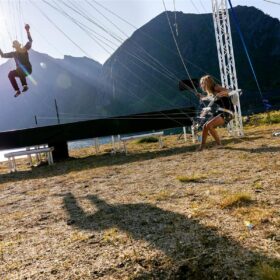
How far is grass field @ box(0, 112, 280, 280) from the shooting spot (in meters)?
3.00

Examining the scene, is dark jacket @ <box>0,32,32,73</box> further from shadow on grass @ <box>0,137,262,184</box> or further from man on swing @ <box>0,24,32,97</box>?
shadow on grass @ <box>0,137,262,184</box>

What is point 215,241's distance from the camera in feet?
10.9

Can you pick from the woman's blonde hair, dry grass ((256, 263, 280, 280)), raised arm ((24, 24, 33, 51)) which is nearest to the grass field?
dry grass ((256, 263, 280, 280))

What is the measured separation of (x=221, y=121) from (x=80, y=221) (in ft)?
22.3

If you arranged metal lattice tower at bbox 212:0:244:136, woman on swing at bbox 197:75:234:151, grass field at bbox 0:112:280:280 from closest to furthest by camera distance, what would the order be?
grass field at bbox 0:112:280:280 → woman on swing at bbox 197:75:234:151 → metal lattice tower at bbox 212:0:244:136

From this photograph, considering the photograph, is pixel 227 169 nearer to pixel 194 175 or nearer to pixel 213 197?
pixel 194 175

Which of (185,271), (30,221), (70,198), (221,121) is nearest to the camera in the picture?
(185,271)

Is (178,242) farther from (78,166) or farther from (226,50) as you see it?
(226,50)

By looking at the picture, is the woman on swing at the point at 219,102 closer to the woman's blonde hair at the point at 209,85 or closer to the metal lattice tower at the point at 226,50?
the woman's blonde hair at the point at 209,85

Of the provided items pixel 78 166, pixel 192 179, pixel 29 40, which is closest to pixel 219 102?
pixel 192 179

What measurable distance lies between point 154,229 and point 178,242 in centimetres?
52

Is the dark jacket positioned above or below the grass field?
above

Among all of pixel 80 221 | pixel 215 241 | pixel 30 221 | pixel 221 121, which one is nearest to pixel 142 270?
pixel 215 241

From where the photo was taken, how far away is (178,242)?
11.3ft
